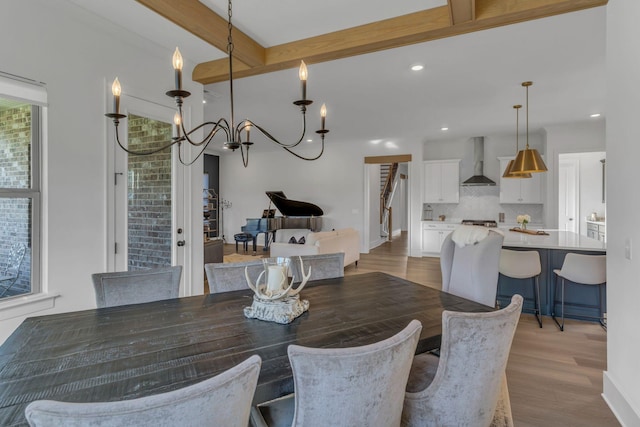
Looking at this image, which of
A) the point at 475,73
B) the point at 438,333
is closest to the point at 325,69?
the point at 475,73

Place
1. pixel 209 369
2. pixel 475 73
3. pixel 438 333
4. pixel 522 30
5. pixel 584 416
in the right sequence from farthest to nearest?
pixel 475 73 < pixel 522 30 < pixel 584 416 < pixel 438 333 < pixel 209 369

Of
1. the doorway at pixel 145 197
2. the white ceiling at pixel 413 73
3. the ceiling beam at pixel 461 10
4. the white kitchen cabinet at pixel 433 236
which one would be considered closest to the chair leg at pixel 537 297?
the white ceiling at pixel 413 73

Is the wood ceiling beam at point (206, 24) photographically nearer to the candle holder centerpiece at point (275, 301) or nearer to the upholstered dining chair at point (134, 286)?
the upholstered dining chair at point (134, 286)

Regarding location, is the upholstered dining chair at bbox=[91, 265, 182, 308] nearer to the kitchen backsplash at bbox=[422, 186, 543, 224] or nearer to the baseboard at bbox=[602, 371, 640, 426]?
the baseboard at bbox=[602, 371, 640, 426]

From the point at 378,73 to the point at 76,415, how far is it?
3942 millimetres

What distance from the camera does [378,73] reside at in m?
3.87

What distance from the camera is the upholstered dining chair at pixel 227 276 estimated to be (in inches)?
86.4

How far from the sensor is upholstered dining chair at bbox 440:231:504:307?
2.61m

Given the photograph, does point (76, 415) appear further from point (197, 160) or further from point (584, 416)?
point (197, 160)

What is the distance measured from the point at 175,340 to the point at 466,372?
1.15m

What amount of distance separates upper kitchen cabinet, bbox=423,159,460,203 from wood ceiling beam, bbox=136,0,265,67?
5.53 m

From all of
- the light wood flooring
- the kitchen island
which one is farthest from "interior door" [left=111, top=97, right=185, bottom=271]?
the kitchen island

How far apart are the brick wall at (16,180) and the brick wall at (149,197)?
28.8 inches

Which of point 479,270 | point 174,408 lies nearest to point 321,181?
point 479,270
